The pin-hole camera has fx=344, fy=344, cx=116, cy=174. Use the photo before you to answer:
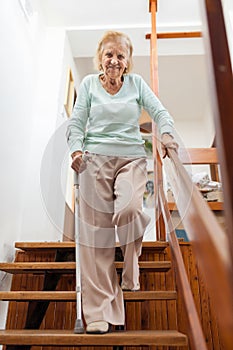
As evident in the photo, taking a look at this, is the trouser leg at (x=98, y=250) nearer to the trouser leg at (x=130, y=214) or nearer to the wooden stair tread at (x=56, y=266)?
the trouser leg at (x=130, y=214)

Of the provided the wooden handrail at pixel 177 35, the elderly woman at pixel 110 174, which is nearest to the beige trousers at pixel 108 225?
the elderly woman at pixel 110 174

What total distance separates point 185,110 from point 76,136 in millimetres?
4142

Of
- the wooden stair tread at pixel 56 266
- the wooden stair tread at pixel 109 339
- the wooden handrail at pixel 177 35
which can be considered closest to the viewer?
the wooden stair tread at pixel 109 339

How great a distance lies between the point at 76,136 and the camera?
4.95 feet

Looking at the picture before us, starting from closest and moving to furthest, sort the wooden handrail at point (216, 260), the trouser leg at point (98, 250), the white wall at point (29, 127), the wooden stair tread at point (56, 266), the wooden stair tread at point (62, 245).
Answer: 1. the wooden handrail at point (216, 260)
2. the trouser leg at point (98, 250)
3. the wooden stair tread at point (56, 266)
4. the wooden stair tread at point (62, 245)
5. the white wall at point (29, 127)

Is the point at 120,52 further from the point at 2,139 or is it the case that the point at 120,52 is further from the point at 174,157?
the point at 2,139

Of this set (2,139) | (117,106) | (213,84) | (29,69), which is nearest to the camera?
(213,84)

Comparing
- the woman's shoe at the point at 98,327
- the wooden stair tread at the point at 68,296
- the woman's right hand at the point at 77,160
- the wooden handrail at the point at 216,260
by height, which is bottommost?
the woman's shoe at the point at 98,327

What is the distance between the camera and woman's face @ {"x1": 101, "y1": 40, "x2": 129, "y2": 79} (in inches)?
62.9

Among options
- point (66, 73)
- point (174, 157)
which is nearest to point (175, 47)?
point (66, 73)

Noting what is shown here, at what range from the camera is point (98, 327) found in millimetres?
1224

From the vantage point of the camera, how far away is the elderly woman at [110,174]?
1330 mm

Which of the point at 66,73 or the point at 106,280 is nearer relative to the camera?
the point at 106,280

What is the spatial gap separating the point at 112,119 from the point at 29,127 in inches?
52.5
